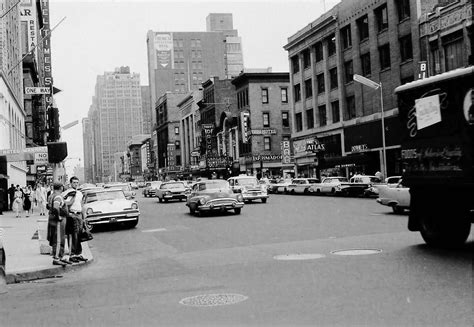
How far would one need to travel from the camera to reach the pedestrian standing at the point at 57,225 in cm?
1206

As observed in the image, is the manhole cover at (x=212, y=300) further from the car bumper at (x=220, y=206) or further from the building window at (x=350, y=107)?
the building window at (x=350, y=107)

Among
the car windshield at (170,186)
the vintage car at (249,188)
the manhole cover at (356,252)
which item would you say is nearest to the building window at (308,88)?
the car windshield at (170,186)

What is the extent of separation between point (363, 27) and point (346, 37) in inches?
126

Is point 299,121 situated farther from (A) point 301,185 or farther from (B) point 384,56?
(B) point 384,56

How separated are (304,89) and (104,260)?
1946 inches

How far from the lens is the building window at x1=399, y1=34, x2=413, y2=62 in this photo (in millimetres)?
41406

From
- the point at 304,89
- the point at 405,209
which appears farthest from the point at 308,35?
the point at 405,209

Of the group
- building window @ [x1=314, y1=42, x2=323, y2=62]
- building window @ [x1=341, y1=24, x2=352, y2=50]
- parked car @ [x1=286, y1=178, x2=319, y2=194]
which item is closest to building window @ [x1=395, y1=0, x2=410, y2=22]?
building window @ [x1=341, y1=24, x2=352, y2=50]

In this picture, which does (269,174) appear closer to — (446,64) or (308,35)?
(308,35)

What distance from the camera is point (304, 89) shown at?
6072cm

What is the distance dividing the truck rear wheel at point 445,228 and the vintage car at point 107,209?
39.4ft

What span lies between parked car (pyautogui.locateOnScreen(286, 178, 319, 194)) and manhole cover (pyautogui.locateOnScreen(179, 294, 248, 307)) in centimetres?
3776

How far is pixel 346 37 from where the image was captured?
170 feet

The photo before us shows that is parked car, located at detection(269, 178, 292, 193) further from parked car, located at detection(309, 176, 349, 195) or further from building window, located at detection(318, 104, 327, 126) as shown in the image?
building window, located at detection(318, 104, 327, 126)
